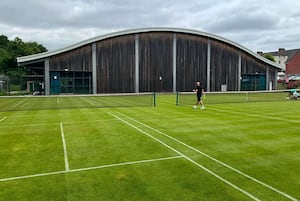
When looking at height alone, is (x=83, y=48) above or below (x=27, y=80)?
above

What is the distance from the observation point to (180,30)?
45.9m

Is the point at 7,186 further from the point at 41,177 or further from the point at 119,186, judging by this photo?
the point at 119,186

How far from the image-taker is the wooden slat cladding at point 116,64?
42250 millimetres

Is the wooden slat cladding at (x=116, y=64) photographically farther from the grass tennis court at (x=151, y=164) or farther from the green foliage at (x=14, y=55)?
the grass tennis court at (x=151, y=164)

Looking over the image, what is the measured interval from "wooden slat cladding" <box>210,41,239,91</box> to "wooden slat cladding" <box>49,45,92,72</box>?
21.6m

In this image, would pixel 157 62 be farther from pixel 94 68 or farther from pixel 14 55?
pixel 14 55

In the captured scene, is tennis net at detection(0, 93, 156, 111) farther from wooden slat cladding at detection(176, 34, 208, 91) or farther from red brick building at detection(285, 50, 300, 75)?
red brick building at detection(285, 50, 300, 75)

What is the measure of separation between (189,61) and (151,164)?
41.8 m

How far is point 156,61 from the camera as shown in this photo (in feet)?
147

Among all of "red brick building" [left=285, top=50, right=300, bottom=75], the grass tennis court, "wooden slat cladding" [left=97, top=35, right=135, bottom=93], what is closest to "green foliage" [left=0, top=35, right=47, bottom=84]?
"wooden slat cladding" [left=97, top=35, right=135, bottom=93]

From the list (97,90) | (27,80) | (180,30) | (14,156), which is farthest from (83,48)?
(14,156)

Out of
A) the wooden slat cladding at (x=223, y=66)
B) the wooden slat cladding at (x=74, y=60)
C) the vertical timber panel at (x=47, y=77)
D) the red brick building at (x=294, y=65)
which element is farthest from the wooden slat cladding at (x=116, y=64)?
the red brick building at (x=294, y=65)

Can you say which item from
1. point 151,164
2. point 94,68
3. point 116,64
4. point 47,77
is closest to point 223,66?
point 116,64

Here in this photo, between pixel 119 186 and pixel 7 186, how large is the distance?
6.86 feet
